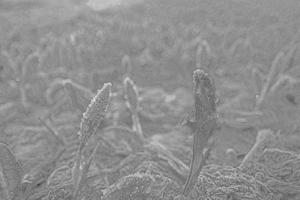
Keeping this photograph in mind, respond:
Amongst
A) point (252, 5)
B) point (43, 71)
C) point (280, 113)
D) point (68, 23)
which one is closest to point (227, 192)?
point (280, 113)

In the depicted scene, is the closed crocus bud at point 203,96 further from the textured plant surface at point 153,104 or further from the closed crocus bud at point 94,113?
the closed crocus bud at point 94,113

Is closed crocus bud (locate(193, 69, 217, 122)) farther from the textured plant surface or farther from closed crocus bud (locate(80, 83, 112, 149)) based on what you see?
closed crocus bud (locate(80, 83, 112, 149))

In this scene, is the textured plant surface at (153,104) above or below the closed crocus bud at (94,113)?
below

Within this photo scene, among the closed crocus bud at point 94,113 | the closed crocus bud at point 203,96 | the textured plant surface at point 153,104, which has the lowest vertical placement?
the textured plant surface at point 153,104

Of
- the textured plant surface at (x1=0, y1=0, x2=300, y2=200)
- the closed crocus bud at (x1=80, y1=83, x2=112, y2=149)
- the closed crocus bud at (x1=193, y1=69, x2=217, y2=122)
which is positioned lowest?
the textured plant surface at (x1=0, y1=0, x2=300, y2=200)

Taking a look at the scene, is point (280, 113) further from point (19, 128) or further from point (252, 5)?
point (252, 5)

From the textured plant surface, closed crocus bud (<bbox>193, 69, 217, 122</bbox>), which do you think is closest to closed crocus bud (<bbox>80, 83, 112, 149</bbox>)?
the textured plant surface

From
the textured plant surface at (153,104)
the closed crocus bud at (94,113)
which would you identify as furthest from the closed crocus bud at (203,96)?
the closed crocus bud at (94,113)
